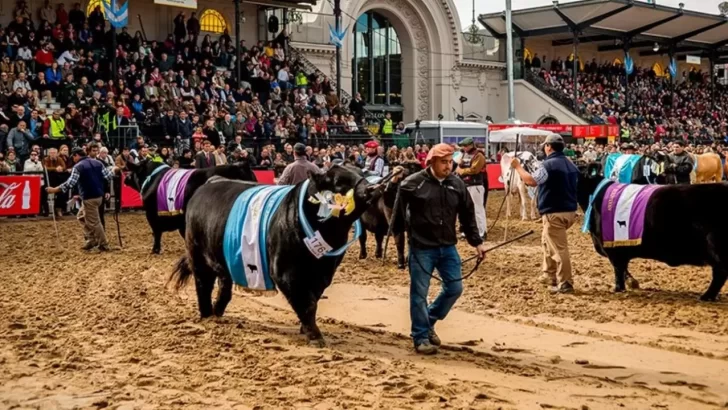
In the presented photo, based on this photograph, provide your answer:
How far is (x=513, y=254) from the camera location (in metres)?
13.8

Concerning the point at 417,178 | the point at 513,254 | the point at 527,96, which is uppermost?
the point at 527,96

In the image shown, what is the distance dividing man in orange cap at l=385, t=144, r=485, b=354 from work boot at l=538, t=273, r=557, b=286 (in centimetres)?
346

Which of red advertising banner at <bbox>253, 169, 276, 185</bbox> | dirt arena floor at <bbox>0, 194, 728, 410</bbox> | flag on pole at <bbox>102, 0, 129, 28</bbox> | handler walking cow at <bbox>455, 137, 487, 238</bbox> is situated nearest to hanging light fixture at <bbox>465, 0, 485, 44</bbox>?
flag on pole at <bbox>102, 0, 129, 28</bbox>

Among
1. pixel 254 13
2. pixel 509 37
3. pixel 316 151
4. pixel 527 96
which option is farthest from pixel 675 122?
pixel 316 151

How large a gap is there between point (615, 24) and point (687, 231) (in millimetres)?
38411

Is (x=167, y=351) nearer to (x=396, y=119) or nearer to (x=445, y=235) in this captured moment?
(x=445, y=235)

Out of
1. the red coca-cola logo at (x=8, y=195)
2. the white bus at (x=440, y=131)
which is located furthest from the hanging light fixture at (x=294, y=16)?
the red coca-cola logo at (x=8, y=195)

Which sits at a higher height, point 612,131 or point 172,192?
point 612,131

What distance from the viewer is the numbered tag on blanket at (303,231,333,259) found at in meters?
7.46

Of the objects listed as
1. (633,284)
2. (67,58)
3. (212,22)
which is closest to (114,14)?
(67,58)

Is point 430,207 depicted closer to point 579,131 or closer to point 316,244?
point 316,244

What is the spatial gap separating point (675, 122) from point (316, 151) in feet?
110

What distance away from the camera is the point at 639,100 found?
169 feet

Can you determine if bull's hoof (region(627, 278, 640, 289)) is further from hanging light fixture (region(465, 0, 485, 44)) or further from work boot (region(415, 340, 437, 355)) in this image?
hanging light fixture (region(465, 0, 485, 44))
